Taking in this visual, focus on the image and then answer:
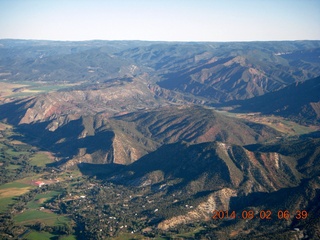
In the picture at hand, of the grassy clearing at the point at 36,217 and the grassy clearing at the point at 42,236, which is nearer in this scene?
the grassy clearing at the point at 42,236

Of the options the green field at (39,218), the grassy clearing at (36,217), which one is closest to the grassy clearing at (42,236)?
the green field at (39,218)

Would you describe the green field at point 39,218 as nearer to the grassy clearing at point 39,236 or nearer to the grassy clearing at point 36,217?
the grassy clearing at point 36,217

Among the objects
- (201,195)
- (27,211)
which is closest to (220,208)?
(201,195)

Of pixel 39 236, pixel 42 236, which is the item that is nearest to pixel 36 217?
pixel 39 236

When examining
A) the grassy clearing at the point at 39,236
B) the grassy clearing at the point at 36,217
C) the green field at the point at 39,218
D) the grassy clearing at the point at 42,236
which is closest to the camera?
the grassy clearing at the point at 42,236

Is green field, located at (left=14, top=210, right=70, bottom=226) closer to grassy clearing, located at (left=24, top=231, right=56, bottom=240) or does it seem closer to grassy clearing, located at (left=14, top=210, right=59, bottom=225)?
grassy clearing, located at (left=14, top=210, right=59, bottom=225)

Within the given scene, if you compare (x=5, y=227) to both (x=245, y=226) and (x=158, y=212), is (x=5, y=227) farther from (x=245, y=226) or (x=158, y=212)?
(x=245, y=226)

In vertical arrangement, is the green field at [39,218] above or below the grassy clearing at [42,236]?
below

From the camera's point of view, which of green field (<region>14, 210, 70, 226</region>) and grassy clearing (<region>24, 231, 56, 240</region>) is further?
green field (<region>14, 210, 70, 226</region>)

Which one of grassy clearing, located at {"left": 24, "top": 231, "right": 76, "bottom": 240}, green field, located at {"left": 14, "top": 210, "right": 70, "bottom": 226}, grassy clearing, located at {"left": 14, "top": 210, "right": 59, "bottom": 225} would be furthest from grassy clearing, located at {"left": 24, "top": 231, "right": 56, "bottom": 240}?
A: grassy clearing, located at {"left": 14, "top": 210, "right": 59, "bottom": 225}

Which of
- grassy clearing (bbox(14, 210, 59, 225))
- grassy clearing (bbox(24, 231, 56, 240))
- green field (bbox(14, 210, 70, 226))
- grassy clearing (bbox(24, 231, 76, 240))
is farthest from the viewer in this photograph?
grassy clearing (bbox(14, 210, 59, 225))

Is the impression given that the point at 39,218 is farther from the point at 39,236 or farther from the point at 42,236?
the point at 42,236
